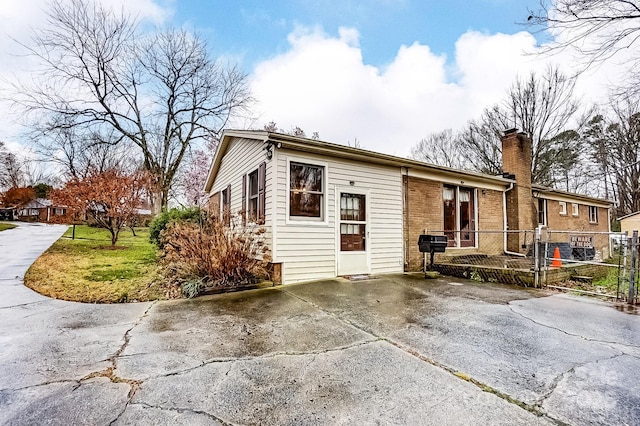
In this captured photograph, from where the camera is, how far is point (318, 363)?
2.91 m

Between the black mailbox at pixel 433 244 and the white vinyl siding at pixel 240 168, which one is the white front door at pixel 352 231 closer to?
the black mailbox at pixel 433 244

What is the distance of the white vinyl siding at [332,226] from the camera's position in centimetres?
686

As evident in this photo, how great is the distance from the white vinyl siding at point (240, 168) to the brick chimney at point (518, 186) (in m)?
9.60

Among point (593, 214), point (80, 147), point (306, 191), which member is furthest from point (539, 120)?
point (80, 147)

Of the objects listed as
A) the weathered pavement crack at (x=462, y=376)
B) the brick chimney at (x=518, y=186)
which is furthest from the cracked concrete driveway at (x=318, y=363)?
the brick chimney at (x=518, y=186)

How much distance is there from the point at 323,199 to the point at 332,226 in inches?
27.9

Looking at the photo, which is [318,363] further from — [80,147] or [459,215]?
[80,147]

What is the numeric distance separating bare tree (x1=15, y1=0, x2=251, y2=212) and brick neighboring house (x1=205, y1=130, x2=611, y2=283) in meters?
9.63

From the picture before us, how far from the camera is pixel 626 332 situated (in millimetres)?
3881

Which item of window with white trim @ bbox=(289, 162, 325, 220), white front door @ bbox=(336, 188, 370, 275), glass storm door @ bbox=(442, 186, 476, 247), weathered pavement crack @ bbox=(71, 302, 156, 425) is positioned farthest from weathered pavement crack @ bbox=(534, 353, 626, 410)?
glass storm door @ bbox=(442, 186, 476, 247)

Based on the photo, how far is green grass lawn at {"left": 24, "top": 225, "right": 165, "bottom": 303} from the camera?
5.82m

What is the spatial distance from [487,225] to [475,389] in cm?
986

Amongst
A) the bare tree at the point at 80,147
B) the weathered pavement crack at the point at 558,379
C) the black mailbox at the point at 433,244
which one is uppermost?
the bare tree at the point at 80,147

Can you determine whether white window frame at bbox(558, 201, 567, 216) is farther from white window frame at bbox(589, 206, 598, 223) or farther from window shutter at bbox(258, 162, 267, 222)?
window shutter at bbox(258, 162, 267, 222)
